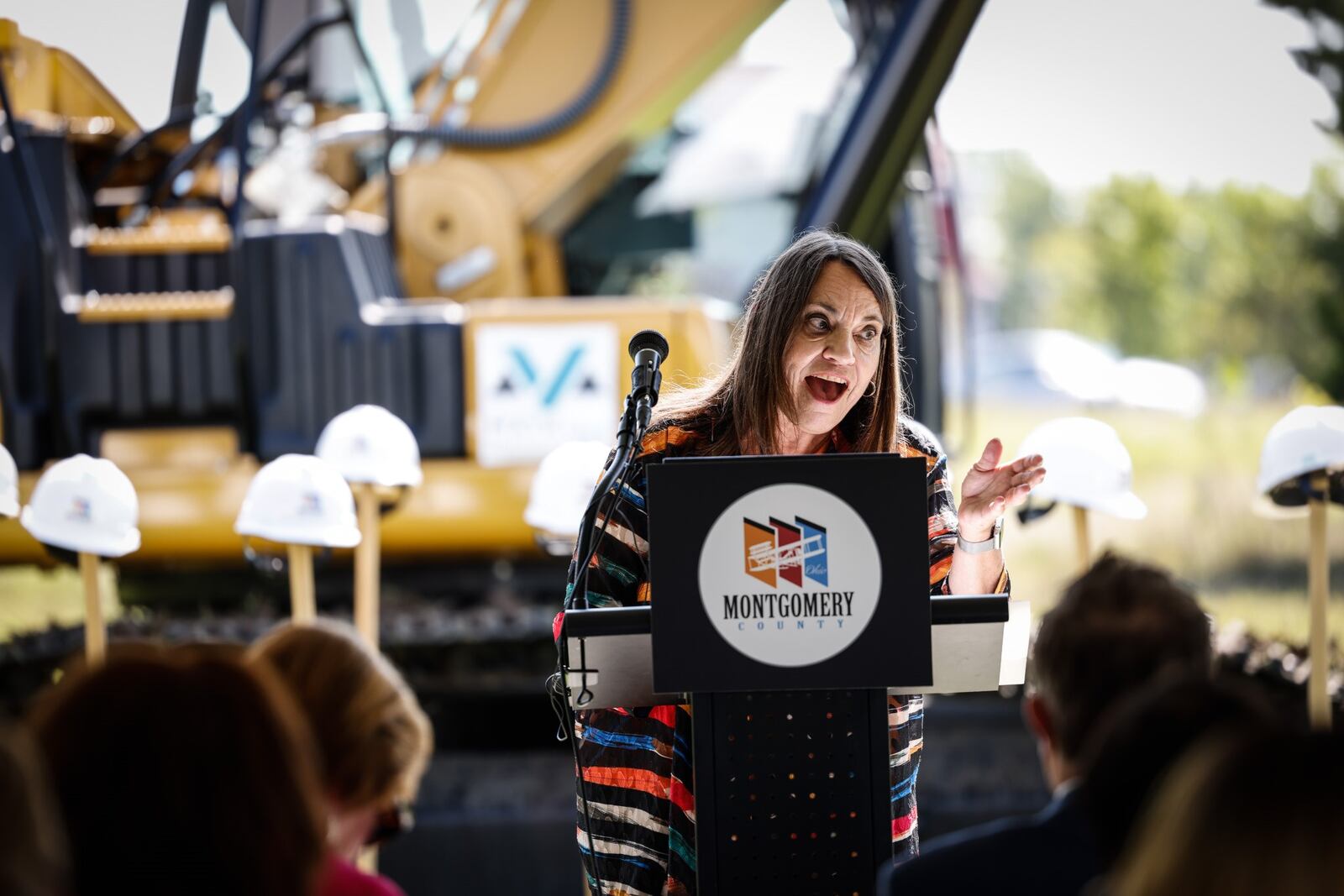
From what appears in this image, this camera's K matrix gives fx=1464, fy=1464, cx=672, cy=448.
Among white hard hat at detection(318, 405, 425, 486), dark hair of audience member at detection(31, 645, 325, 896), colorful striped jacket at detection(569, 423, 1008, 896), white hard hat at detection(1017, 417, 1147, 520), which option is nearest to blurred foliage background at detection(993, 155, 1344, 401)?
white hard hat at detection(1017, 417, 1147, 520)

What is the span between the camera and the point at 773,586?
5.80 ft

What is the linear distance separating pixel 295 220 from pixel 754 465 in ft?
15.2

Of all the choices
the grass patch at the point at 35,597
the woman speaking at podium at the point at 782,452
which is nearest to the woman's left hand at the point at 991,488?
the woman speaking at podium at the point at 782,452

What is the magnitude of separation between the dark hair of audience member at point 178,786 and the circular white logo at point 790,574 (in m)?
0.65

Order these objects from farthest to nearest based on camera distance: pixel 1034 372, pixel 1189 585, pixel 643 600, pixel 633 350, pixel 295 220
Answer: pixel 1034 372 < pixel 295 220 < pixel 643 600 < pixel 633 350 < pixel 1189 585

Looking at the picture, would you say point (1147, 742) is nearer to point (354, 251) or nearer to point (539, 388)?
point (539, 388)

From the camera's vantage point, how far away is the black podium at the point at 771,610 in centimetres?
176

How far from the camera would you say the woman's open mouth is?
235cm

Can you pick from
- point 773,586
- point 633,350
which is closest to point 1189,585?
point 773,586

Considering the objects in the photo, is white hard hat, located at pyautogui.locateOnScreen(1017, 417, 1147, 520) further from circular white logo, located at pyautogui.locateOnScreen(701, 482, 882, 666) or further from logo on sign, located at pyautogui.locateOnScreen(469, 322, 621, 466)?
logo on sign, located at pyautogui.locateOnScreen(469, 322, 621, 466)

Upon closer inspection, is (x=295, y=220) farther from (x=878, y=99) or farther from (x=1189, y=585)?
(x=1189, y=585)

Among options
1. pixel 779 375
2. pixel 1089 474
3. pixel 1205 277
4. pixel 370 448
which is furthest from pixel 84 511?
pixel 1205 277

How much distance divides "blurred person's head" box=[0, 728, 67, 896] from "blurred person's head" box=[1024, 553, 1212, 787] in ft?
3.24

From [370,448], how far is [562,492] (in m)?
0.59
